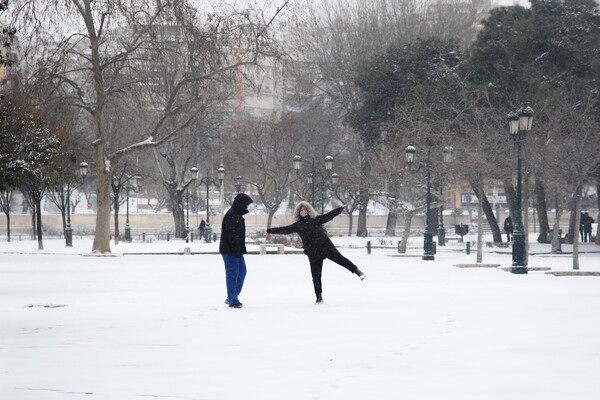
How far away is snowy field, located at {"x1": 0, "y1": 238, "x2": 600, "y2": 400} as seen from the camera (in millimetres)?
6379

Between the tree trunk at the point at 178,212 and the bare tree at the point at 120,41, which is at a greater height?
the bare tree at the point at 120,41

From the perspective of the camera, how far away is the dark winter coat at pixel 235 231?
12016mm

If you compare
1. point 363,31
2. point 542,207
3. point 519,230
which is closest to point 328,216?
point 519,230

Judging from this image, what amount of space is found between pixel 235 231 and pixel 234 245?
196mm

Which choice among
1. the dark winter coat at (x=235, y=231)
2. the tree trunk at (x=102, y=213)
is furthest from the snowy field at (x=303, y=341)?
the tree trunk at (x=102, y=213)

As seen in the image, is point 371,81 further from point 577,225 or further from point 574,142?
point 577,225

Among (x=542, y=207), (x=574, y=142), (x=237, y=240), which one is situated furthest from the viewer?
(x=542, y=207)

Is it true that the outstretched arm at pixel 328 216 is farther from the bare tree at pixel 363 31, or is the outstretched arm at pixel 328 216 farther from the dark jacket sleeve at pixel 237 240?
the bare tree at pixel 363 31

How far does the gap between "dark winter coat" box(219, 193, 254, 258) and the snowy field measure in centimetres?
87

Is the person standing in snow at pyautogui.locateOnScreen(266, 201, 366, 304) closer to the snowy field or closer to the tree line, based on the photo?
the snowy field

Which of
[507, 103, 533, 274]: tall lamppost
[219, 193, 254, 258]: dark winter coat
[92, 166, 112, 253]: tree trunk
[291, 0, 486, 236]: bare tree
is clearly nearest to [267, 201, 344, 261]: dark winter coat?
[219, 193, 254, 258]: dark winter coat

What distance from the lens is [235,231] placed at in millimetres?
12023

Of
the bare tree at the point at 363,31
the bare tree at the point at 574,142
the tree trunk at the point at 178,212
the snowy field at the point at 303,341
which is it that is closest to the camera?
the snowy field at the point at 303,341

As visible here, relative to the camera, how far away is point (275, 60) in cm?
2866
